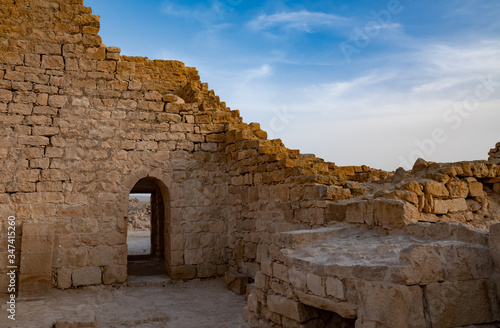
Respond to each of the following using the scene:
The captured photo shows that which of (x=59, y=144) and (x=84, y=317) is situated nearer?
(x=84, y=317)

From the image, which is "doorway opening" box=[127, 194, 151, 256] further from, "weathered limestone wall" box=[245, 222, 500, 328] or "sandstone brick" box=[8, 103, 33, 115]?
"weathered limestone wall" box=[245, 222, 500, 328]

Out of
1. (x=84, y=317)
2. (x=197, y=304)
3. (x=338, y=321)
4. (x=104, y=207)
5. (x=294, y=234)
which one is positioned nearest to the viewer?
(x=338, y=321)

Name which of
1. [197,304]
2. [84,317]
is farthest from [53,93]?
[197,304]

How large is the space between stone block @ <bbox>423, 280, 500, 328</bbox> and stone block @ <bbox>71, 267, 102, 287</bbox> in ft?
20.0

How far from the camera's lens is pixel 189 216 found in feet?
26.2

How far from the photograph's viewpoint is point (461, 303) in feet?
9.55

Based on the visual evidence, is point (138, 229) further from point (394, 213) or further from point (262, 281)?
point (394, 213)

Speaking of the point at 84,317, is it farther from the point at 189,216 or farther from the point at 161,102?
the point at 161,102

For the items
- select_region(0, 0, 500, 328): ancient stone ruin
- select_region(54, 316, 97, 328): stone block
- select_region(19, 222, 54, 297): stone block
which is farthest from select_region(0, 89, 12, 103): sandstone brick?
select_region(54, 316, 97, 328): stone block

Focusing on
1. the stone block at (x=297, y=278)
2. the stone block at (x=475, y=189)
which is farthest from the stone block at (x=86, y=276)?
the stone block at (x=475, y=189)

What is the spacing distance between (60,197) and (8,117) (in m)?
1.70

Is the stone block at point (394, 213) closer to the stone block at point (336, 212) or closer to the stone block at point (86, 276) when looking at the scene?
the stone block at point (336, 212)

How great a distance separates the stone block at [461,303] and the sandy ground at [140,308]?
8.62 ft

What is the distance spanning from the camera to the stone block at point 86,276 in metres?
7.00
